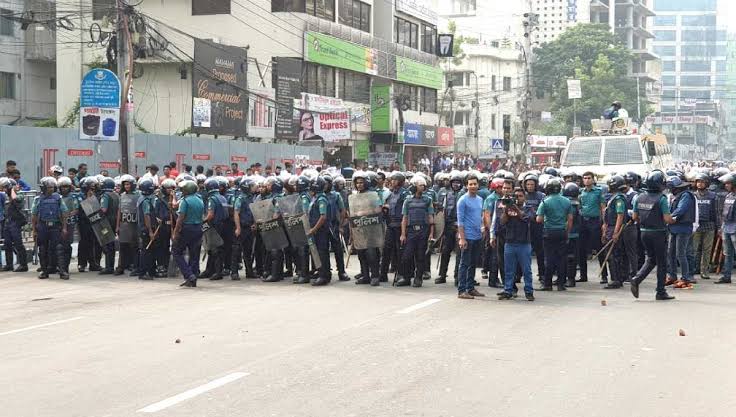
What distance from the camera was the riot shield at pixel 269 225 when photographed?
1764cm

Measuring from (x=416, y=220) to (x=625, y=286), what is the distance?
3.62 m

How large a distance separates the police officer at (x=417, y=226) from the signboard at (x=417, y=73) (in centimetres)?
3966

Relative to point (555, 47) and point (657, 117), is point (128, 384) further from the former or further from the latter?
point (657, 117)

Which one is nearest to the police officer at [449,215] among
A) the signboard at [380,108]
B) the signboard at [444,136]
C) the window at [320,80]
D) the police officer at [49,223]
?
the police officer at [49,223]

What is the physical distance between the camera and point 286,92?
4306 cm

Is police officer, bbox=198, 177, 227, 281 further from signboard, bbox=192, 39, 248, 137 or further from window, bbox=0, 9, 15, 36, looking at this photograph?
window, bbox=0, 9, 15, 36

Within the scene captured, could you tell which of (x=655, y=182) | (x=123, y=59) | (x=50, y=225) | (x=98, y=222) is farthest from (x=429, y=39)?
(x=655, y=182)

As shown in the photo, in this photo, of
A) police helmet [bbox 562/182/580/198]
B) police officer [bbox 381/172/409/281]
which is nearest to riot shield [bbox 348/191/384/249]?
police officer [bbox 381/172/409/281]

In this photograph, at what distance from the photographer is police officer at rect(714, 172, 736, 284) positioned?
56.3 ft

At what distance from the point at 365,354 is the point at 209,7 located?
115 feet

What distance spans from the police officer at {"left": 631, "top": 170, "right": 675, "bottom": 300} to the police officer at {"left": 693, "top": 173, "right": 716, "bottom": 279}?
11.4 feet

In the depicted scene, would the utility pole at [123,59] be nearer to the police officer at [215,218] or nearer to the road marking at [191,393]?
the police officer at [215,218]

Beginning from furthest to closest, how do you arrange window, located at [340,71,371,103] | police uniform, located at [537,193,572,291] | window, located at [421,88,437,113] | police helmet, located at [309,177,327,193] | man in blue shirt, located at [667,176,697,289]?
window, located at [421,88,437,113] < window, located at [340,71,371,103] < police helmet, located at [309,177,327,193] < man in blue shirt, located at [667,176,697,289] < police uniform, located at [537,193,572,291]

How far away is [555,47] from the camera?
9444cm
